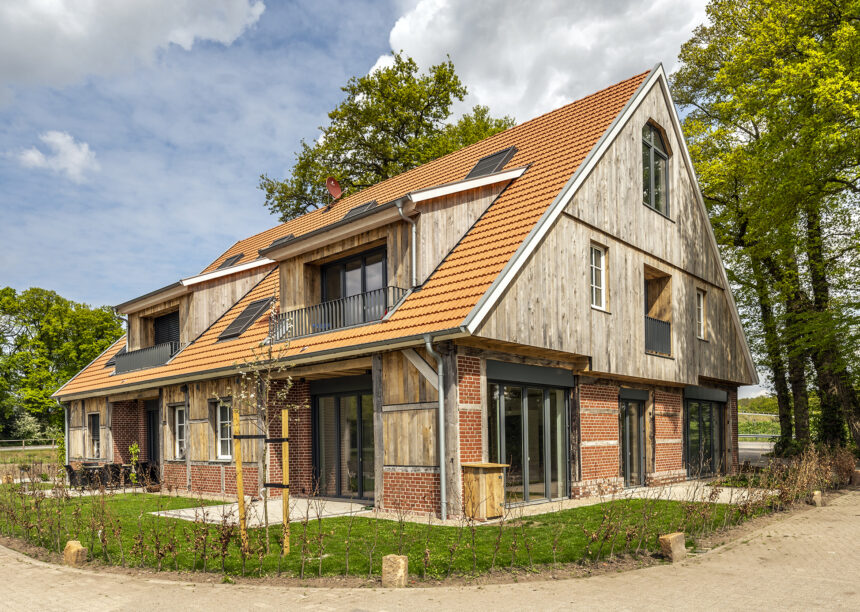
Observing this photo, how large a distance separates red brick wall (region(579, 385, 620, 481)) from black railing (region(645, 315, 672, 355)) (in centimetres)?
175

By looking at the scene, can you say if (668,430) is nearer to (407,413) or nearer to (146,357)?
(407,413)

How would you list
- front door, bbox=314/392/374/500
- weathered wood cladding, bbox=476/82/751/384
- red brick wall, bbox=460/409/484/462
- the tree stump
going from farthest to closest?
1. front door, bbox=314/392/374/500
2. weathered wood cladding, bbox=476/82/751/384
3. red brick wall, bbox=460/409/484/462
4. the tree stump

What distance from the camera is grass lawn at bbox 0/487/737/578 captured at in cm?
809

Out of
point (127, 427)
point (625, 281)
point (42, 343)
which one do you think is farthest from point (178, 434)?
point (42, 343)

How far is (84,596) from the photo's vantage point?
7219 mm

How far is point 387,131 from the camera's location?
34.9m

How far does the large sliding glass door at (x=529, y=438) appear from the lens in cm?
1259

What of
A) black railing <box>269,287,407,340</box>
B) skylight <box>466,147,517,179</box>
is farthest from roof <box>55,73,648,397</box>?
black railing <box>269,287,407,340</box>

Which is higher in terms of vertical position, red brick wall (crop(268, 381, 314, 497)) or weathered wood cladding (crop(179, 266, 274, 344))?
weathered wood cladding (crop(179, 266, 274, 344))

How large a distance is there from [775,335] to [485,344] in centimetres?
1910

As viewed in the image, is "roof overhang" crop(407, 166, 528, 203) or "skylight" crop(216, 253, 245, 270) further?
"skylight" crop(216, 253, 245, 270)

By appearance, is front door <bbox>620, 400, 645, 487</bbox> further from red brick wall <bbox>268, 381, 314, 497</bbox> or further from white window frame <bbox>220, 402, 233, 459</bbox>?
white window frame <bbox>220, 402, 233, 459</bbox>

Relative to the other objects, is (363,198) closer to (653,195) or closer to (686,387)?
(653,195)

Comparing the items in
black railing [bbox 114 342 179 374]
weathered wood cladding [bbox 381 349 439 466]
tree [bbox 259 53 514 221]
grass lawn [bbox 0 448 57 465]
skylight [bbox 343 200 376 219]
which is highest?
tree [bbox 259 53 514 221]
